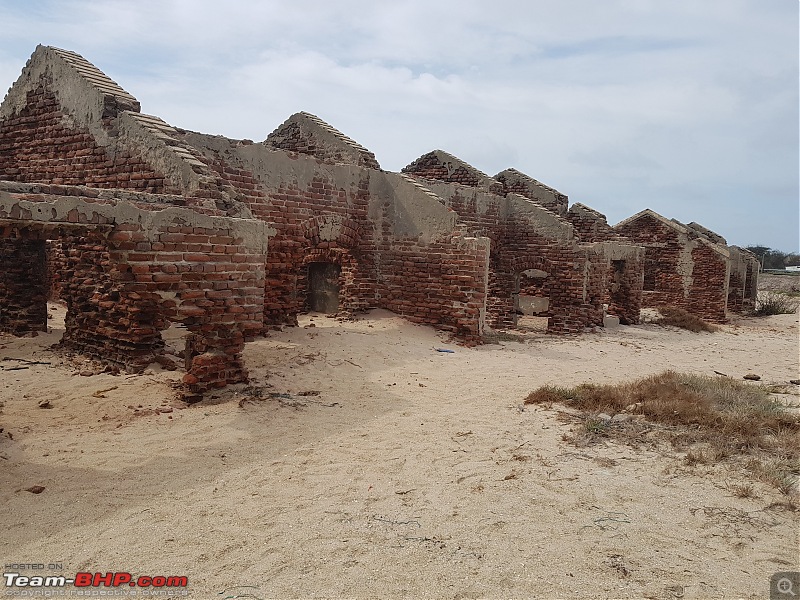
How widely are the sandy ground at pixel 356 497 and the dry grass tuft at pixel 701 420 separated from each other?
24 centimetres

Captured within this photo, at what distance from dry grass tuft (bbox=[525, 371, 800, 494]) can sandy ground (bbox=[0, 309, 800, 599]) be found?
0.24 metres

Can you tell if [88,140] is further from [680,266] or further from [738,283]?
[738,283]

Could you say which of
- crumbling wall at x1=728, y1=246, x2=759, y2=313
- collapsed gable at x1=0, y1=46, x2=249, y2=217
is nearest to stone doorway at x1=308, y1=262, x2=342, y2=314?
collapsed gable at x1=0, y1=46, x2=249, y2=217

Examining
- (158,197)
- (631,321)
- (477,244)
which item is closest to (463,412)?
(158,197)

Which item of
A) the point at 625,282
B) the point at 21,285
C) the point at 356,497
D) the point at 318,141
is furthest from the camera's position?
the point at 625,282

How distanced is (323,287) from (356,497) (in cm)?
966

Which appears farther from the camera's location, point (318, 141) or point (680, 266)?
point (680, 266)

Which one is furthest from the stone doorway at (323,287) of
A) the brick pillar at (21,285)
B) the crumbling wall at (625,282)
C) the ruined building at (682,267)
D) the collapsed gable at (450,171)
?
the ruined building at (682,267)

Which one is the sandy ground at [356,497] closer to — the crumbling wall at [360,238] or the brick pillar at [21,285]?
the brick pillar at [21,285]

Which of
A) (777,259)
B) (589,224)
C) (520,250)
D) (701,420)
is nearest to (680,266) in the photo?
(589,224)

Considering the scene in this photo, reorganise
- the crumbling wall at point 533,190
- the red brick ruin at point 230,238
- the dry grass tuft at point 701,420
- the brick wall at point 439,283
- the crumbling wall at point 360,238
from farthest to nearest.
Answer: the crumbling wall at point 533,190 < the brick wall at point 439,283 < the crumbling wall at point 360,238 < the red brick ruin at point 230,238 < the dry grass tuft at point 701,420

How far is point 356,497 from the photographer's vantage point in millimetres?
4027

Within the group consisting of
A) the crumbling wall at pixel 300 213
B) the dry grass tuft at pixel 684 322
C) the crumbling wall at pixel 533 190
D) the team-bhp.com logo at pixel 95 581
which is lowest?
the team-bhp.com logo at pixel 95 581

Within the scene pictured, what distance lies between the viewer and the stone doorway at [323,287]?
13.3 meters
